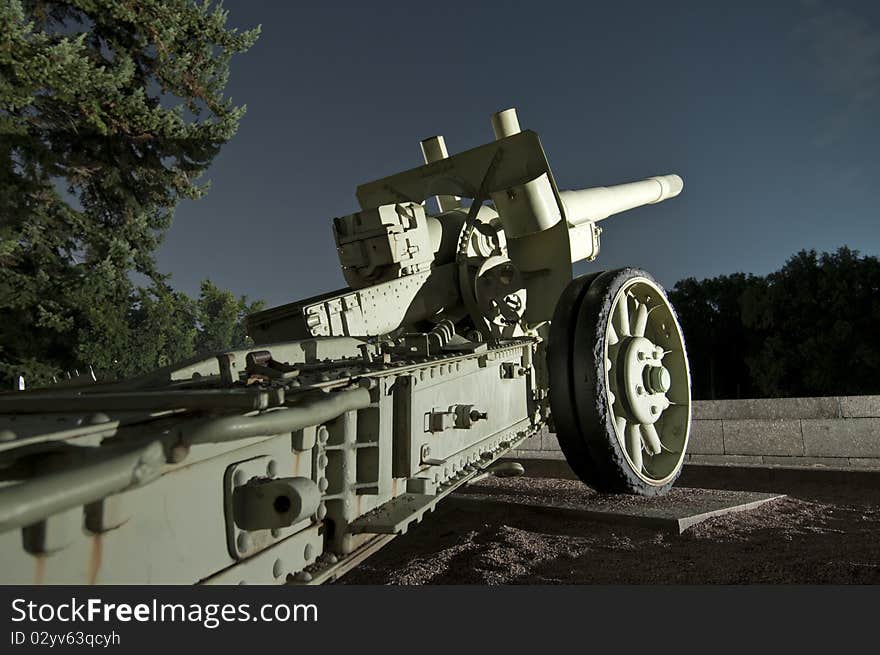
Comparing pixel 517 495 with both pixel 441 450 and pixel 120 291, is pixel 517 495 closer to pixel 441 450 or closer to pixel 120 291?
pixel 441 450

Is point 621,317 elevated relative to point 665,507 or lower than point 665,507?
elevated

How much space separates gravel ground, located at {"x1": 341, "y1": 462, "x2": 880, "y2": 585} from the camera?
3.55 meters

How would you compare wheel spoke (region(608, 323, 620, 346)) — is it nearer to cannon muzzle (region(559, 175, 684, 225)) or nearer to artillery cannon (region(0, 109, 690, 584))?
artillery cannon (region(0, 109, 690, 584))

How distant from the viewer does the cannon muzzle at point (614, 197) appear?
238 inches

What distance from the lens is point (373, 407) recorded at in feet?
7.86

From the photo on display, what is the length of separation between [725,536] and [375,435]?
2.80 m

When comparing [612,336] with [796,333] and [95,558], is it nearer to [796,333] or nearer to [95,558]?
[95,558]

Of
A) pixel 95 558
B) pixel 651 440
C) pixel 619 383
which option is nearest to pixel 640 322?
pixel 619 383

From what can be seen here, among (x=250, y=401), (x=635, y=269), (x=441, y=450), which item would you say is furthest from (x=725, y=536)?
(x=250, y=401)

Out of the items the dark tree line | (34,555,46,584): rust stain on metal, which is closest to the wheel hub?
(34,555,46,584): rust stain on metal

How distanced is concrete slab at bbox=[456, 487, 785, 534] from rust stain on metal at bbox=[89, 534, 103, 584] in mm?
3538

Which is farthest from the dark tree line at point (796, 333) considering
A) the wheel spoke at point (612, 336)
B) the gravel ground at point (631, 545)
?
the wheel spoke at point (612, 336)

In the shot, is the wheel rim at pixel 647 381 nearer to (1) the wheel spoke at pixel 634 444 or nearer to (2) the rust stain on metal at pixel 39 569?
(1) the wheel spoke at pixel 634 444

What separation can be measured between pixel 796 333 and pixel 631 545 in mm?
18342
